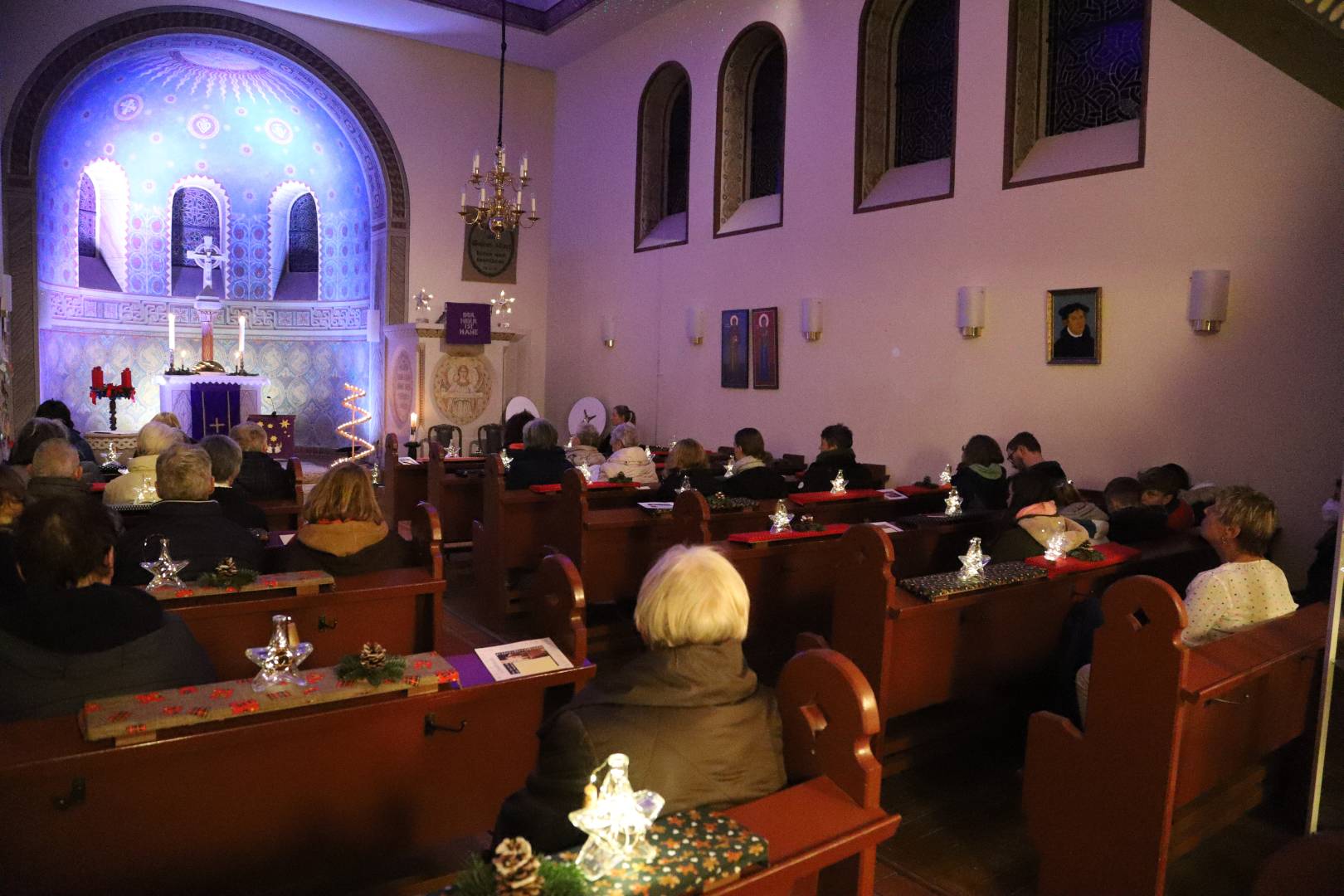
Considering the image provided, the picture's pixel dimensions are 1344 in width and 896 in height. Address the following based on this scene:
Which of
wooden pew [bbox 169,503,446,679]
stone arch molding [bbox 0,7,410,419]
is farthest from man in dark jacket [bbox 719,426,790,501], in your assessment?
stone arch molding [bbox 0,7,410,419]

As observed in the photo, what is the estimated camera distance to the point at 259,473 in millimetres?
5855

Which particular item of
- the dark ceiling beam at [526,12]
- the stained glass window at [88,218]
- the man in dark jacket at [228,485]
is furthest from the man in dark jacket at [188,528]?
the stained glass window at [88,218]

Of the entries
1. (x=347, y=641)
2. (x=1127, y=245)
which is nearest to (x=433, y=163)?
(x=1127, y=245)

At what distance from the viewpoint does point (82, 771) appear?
6.74ft

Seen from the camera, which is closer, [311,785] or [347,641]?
[311,785]

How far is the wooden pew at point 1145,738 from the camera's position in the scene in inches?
109

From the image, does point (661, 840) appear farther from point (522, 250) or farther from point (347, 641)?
point (522, 250)

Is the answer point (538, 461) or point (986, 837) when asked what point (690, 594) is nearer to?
point (986, 837)

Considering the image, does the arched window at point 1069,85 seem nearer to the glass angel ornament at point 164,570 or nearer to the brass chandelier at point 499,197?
the brass chandelier at point 499,197

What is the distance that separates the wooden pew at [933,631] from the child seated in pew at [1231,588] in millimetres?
647

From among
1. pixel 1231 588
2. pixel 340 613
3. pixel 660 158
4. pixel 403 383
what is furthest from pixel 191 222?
pixel 1231 588

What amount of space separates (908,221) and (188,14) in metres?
9.00

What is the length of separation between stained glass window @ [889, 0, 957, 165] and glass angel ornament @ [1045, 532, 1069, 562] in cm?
529

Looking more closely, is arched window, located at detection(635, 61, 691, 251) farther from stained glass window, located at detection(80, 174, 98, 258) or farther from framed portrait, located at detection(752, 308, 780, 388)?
stained glass window, located at detection(80, 174, 98, 258)
